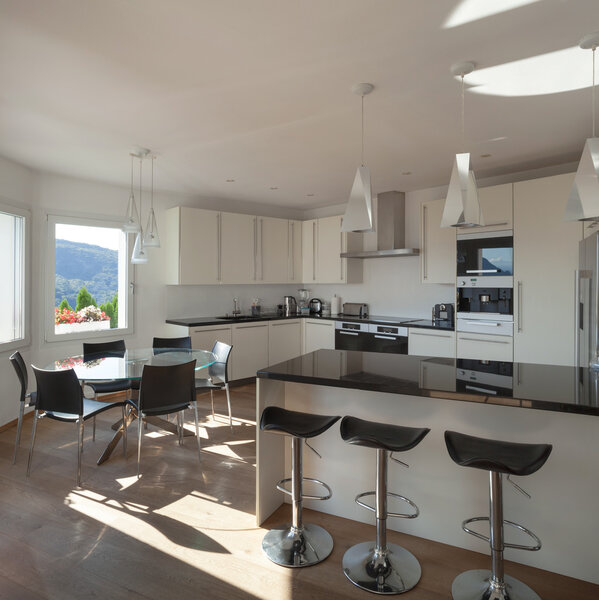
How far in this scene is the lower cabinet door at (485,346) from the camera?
13.2ft

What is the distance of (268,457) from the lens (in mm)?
2543

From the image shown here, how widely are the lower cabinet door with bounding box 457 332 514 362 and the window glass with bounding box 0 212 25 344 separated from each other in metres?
4.56

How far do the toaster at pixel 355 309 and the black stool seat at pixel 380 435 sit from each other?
12.5 ft

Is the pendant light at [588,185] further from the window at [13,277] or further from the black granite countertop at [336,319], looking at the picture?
the window at [13,277]

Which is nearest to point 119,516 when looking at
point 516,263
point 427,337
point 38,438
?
point 38,438

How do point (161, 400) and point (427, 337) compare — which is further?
Answer: point (427, 337)

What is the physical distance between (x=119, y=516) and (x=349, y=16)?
117 inches

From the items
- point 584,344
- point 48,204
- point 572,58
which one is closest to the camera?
point 572,58

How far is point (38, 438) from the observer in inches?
148

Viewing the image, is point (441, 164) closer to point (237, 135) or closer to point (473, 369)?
point (237, 135)

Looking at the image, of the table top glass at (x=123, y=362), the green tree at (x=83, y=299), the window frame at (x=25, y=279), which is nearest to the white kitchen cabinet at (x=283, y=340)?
the table top glass at (x=123, y=362)

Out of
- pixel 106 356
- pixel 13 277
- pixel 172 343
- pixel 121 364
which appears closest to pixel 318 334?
pixel 172 343


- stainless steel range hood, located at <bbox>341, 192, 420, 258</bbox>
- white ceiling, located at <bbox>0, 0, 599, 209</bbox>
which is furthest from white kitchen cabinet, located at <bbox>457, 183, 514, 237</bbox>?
stainless steel range hood, located at <bbox>341, 192, 420, 258</bbox>

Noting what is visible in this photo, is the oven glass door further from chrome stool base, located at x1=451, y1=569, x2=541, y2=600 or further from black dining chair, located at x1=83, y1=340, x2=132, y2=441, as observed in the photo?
black dining chair, located at x1=83, y1=340, x2=132, y2=441
